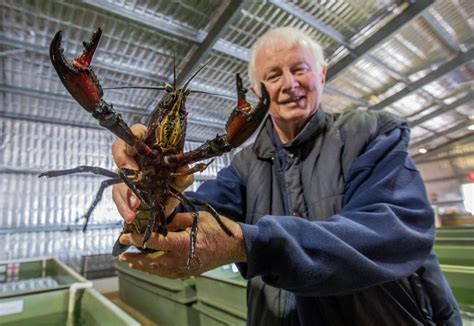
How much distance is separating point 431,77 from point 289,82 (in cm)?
408

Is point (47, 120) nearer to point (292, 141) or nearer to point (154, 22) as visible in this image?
point (154, 22)

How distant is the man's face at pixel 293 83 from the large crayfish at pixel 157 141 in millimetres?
419

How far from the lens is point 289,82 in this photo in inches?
43.6

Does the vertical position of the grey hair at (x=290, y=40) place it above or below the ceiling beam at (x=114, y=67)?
below

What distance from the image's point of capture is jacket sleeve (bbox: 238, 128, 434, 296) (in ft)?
2.16

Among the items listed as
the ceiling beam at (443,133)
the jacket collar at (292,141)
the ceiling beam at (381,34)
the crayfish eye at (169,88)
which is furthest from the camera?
the ceiling beam at (443,133)

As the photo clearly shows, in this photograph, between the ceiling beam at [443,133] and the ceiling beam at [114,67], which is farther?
the ceiling beam at [443,133]

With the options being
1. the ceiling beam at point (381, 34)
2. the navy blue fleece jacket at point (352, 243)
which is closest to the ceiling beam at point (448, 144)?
the ceiling beam at point (381, 34)

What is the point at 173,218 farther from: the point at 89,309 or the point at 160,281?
the point at 160,281

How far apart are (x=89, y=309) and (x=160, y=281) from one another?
1.05 metres

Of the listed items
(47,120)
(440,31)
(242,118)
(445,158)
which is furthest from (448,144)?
(47,120)

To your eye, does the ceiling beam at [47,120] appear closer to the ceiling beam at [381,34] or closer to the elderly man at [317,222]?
the ceiling beam at [381,34]

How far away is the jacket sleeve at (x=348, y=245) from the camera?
660 mm

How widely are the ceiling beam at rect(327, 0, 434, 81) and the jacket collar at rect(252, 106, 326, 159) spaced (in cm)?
241
